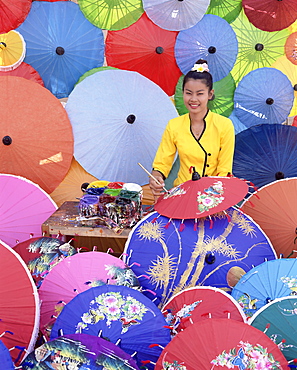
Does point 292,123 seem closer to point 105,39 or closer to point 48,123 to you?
point 105,39

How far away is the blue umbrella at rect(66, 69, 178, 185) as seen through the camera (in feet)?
11.1

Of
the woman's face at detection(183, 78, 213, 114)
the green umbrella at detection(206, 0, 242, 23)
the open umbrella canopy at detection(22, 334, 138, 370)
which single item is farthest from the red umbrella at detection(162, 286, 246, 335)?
the green umbrella at detection(206, 0, 242, 23)

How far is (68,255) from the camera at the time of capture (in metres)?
2.54

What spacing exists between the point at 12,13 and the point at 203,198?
2102mm

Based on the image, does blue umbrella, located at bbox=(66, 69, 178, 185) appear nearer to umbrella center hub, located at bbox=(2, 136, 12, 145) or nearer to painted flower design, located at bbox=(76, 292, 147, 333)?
umbrella center hub, located at bbox=(2, 136, 12, 145)

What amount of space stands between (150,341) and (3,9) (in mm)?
2661

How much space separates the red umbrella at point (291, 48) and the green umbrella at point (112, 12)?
1.28 m

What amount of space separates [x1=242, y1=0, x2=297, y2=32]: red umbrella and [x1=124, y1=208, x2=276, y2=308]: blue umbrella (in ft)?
6.24

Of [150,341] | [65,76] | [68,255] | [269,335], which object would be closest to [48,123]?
[65,76]

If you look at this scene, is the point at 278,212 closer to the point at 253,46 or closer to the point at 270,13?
the point at 253,46

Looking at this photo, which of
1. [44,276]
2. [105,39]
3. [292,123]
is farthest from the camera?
[292,123]

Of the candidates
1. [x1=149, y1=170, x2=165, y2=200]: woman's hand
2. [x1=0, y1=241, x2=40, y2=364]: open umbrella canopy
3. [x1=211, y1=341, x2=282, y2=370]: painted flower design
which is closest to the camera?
[x1=211, y1=341, x2=282, y2=370]: painted flower design

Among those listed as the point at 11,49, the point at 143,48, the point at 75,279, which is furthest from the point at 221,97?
the point at 75,279

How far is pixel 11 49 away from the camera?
3.32 metres
